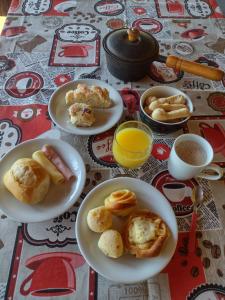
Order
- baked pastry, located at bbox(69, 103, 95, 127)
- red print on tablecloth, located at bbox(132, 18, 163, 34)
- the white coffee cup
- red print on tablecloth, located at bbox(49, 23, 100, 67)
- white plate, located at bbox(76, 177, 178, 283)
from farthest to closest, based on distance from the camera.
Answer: red print on tablecloth, located at bbox(132, 18, 163, 34) < red print on tablecloth, located at bbox(49, 23, 100, 67) < baked pastry, located at bbox(69, 103, 95, 127) < the white coffee cup < white plate, located at bbox(76, 177, 178, 283)

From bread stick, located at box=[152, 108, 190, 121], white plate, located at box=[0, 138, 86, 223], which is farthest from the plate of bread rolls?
white plate, located at box=[0, 138, 86, 223]

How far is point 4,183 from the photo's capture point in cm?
67

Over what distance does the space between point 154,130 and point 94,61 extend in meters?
0.37

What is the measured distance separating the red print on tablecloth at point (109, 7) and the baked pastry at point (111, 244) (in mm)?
937

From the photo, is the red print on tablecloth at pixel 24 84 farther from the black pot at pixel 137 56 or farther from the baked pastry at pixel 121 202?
the baked pastry at pixel 121 202

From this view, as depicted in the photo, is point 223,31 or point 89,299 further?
point 223,31

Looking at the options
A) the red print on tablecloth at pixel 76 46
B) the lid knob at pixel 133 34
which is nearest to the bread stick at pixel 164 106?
the lid knob at pixel 133 34

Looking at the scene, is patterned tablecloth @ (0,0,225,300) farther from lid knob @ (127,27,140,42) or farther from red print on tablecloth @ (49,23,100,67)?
lid knob @ (127,27,140,42)

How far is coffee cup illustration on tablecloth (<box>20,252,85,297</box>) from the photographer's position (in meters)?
0.58

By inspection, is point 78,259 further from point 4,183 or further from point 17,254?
point 4,183

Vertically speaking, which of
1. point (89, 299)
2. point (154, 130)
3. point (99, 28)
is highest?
point (99, 28)

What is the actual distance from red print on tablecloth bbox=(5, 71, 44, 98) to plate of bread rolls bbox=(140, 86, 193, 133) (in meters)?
0.35

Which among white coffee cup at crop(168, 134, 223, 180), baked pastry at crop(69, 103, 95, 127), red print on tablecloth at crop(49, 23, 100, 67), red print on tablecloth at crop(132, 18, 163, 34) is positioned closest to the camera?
white coffee cup at crop(168, 134, 223, 180)

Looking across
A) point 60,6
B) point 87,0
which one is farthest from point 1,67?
point 87,0
